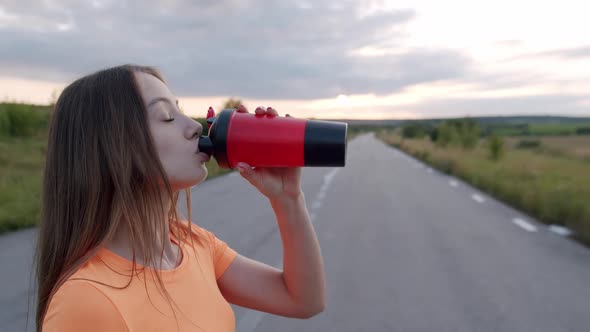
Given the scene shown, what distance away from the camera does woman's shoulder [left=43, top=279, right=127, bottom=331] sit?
996 millimetres

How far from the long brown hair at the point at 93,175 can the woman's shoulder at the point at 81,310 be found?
5.3 inches

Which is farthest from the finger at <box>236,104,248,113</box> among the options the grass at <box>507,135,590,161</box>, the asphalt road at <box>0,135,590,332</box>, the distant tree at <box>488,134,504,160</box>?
the grass at <box>507,135,590,161</box>

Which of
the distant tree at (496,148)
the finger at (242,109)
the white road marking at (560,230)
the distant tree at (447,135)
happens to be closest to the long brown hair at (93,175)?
the finger at (242,109)

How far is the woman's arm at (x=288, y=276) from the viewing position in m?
1.65

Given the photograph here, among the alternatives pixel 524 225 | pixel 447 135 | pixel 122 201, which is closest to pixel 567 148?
pixel 447 135

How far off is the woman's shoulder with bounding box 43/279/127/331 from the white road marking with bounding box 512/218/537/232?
810 cm

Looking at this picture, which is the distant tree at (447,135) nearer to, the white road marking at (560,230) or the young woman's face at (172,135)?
the white road marking at (560,230)

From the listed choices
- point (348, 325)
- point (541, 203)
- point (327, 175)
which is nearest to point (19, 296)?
point (348, 325)

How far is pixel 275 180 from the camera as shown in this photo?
1.57 metres

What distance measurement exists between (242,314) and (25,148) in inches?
903

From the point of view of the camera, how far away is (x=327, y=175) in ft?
59.3

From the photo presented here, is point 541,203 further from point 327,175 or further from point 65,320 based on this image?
point 65,320

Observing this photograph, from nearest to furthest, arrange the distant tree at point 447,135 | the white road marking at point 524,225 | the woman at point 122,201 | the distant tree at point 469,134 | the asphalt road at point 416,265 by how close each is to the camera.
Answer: the woman at point 122,201 → the asphalt road at point 416,265 → the white road marking at point 524,225 → the distant tree at point 469,134 → the distant tree at point 447,135

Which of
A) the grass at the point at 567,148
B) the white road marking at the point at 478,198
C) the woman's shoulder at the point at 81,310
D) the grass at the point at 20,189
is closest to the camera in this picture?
the woman's shoulder at the point at 81,310
